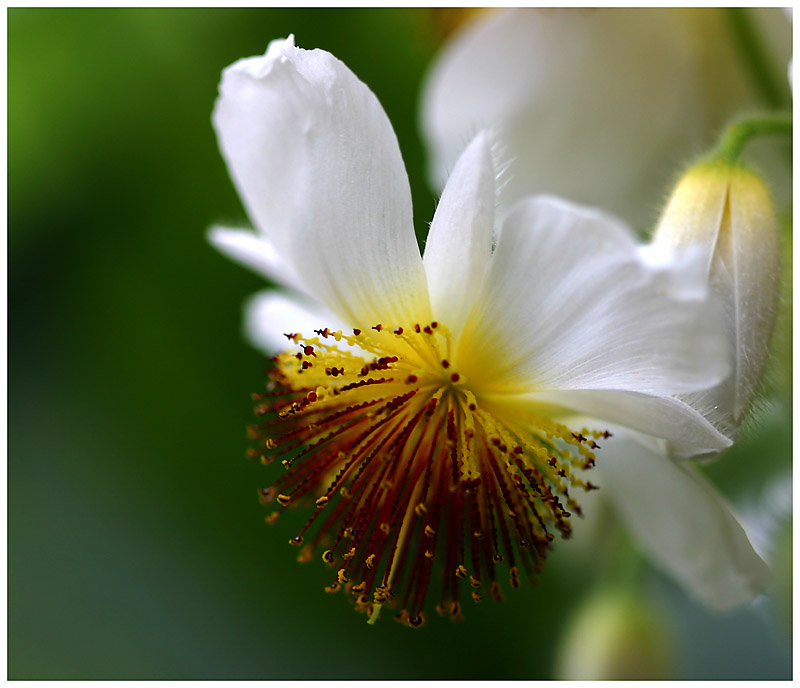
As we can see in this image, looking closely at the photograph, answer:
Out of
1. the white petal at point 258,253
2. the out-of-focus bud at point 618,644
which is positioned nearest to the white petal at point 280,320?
the white petal at point 258,253

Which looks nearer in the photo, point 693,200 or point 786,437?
point 693,200

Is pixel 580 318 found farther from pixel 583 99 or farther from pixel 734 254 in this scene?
pixel 583 99

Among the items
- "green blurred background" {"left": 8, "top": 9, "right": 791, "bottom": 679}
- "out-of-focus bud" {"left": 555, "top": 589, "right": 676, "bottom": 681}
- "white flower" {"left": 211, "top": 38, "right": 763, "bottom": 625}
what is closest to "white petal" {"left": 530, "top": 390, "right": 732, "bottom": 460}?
"white flower" {"left": 211, "top": 38, "right": 763, "bottom": 625}

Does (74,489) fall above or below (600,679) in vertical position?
above

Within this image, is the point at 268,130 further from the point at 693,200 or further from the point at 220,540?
the point at 220,540

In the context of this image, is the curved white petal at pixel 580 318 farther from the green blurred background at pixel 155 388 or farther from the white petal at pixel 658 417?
the green blurred background at pixel 155 388

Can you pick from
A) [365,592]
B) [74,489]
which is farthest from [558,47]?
[74,489]

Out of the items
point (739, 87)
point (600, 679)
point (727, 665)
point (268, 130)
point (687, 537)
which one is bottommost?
point (727, 665)
